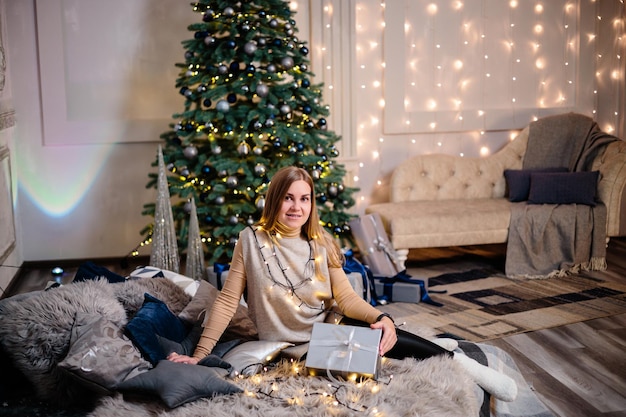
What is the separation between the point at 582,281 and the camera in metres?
4.60

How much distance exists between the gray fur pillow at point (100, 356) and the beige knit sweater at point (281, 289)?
1.13ft

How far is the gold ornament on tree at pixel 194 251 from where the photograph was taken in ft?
13.7

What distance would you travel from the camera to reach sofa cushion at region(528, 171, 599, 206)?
4.92 m

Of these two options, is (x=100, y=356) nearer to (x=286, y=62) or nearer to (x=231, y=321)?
(x=231, y=321)

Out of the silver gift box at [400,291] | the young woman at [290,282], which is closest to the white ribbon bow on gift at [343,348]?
the young woman at [290,282]

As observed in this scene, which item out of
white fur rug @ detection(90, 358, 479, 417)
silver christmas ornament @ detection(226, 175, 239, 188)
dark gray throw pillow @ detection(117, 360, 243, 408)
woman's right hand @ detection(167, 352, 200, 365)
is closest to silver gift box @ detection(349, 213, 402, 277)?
silver christmas ornament @ detection(226, 175, 239, 188)

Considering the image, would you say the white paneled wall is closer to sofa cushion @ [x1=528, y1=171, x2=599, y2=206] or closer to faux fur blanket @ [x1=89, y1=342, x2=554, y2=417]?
sofa cushion @ [x1=528, y1=171, x2=599, y2=206]

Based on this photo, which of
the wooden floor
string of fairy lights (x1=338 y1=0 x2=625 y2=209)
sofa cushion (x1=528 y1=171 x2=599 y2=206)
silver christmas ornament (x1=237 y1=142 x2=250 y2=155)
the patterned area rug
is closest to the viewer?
the wooden floor

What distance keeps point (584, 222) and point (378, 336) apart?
309cm

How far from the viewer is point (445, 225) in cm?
484

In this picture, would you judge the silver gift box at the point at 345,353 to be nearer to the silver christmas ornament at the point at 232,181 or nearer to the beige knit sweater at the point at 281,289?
the beige knit sweater at the point at 281,289

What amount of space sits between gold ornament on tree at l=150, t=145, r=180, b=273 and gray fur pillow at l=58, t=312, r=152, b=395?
2.03 meters

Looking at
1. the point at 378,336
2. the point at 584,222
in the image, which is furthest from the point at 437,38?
the point at 378,336

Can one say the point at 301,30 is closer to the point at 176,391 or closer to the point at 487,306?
the point at 487,306
